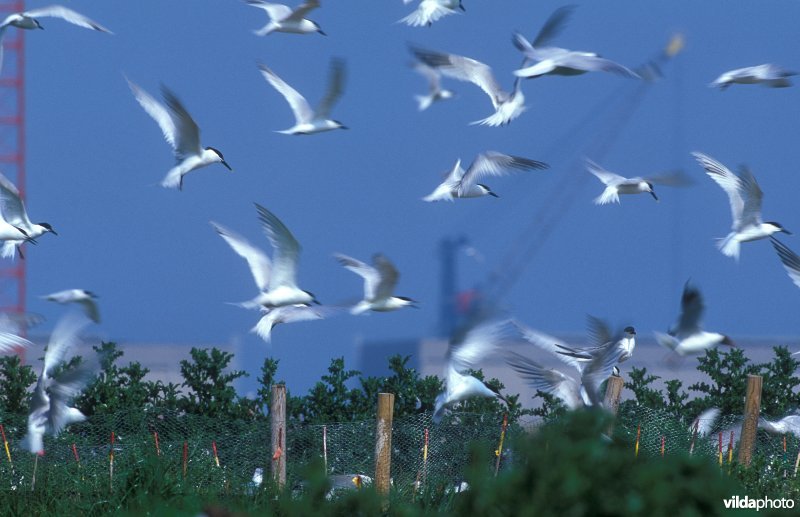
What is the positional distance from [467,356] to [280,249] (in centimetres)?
141

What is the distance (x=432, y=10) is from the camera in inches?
305

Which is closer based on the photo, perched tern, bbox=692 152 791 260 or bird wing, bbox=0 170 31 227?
bird wing, bbox=0 170 31 227

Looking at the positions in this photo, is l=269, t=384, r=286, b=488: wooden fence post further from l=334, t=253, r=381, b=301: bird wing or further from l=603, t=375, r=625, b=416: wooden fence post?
l=603, t=375, r=625, b=416: wooden fence post

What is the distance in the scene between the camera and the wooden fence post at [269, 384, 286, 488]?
640 centimetres

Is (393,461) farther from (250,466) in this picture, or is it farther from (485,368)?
(485,368)

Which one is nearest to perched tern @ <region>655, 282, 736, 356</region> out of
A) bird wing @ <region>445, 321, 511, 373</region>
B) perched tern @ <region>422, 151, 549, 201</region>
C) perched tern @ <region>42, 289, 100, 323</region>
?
bird wing @ <region>445, 321, 511, 373</region>

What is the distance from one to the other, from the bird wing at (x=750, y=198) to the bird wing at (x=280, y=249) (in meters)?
3.13

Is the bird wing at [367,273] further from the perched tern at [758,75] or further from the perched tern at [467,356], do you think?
the perched tern at [758,75]

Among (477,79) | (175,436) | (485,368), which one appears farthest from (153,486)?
(485,368)

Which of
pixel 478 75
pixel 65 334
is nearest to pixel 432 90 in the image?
pixel 478 75

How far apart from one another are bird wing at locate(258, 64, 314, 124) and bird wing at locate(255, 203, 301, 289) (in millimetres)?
1023

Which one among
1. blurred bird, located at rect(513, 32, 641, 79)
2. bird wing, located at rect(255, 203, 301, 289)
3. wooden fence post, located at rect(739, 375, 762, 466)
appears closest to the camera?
blurred bird, located at rect(513, 32, 641, 79)

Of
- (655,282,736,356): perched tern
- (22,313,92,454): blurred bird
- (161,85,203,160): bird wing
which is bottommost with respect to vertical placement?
(22,313,92,454): blurred bird

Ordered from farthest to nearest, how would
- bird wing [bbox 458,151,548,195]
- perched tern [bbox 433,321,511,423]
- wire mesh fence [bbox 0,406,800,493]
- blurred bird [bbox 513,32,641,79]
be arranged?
bird wing [bbox 458,151,548,195] < perched tern [bbox 433,321,511,423] < blurred bird [bbox 513,32,641,79] < wire mesh fence [bbox 0,406,800,493]
